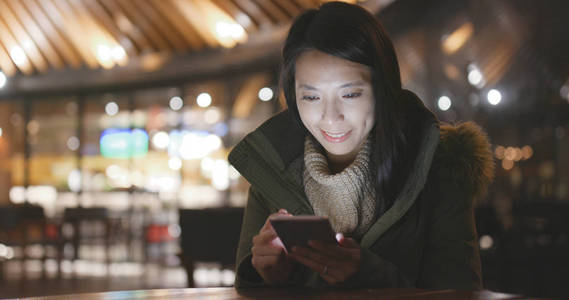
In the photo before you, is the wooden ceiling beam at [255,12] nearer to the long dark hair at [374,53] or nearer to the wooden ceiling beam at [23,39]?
the wooden ceiling beam at [23,39]

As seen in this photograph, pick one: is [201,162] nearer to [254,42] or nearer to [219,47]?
[219,47]

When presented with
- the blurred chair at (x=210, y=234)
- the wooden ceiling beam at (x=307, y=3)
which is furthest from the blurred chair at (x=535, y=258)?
the wooden ceiling beam at (x=307, y=3)

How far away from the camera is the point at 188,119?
10.9 m

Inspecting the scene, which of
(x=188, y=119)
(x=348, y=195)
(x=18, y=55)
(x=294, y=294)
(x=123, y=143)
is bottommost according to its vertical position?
(x=294, y=294)

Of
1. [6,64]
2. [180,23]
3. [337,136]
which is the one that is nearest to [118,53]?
[180,23]

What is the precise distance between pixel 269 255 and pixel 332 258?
0.62 feet

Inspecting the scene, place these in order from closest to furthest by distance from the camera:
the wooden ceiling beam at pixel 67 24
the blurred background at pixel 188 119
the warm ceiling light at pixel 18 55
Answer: the blurred background at pixel 188 119 < the wooden ceiling beam at pixel 67 24 < the warm ceiling light at pixel 18 55

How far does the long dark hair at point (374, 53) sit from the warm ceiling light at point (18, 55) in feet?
32.8

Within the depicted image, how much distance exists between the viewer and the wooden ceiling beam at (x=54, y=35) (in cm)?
898

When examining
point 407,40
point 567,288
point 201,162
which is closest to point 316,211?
point 567,288

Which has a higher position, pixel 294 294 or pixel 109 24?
pixel 109 24

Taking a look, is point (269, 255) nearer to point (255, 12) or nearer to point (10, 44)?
point (255, 12)

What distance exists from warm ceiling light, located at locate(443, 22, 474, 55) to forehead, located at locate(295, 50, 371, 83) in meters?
6.17

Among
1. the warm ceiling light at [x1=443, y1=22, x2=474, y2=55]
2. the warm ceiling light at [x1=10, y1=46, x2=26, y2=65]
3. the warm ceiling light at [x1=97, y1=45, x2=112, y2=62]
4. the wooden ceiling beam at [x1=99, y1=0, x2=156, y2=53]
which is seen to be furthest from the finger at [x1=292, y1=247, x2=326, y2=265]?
the warm ceiling light at [x1=10, y1=46, x2=26, y2=65]
